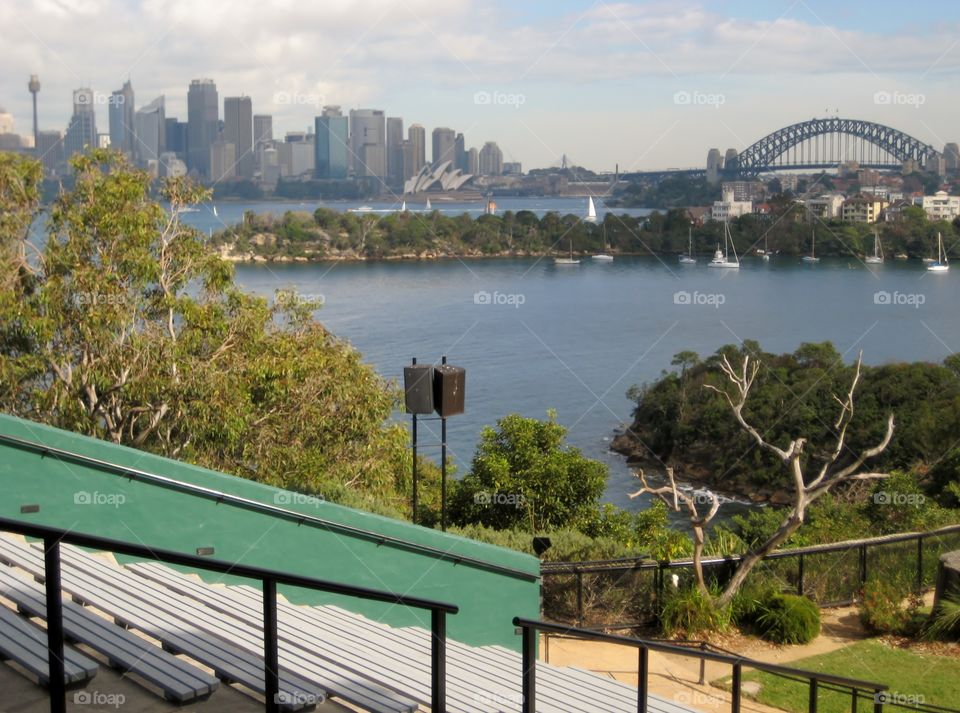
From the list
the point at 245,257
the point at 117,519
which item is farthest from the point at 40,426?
the point at 245,257

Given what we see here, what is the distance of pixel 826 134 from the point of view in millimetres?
81062

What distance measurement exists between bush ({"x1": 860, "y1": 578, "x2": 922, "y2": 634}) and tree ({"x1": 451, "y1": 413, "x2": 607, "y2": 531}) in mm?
3332

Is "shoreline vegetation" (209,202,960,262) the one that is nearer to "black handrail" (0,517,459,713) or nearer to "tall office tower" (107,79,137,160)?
"tall office tower" (107,79,137,160)

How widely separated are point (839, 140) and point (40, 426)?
85.0 m

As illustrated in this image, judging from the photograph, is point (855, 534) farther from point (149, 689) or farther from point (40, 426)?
point (149, 689)

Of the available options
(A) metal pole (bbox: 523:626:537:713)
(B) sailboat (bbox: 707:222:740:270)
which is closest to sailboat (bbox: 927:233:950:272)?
(B) sailboat (bbox: 707:222:740:270)

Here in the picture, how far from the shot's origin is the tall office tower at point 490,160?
6168 centimetres

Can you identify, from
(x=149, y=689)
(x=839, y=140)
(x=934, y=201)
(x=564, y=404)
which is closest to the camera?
(x=149, y=689)

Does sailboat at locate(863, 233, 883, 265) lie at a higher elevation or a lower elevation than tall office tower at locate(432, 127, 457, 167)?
lower

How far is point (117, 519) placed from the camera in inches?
224

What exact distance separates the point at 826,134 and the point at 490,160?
31.7m

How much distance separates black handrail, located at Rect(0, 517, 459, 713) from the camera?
229 cm

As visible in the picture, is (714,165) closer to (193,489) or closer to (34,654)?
(193,489)

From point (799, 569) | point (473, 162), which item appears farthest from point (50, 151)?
point (473, 162)
